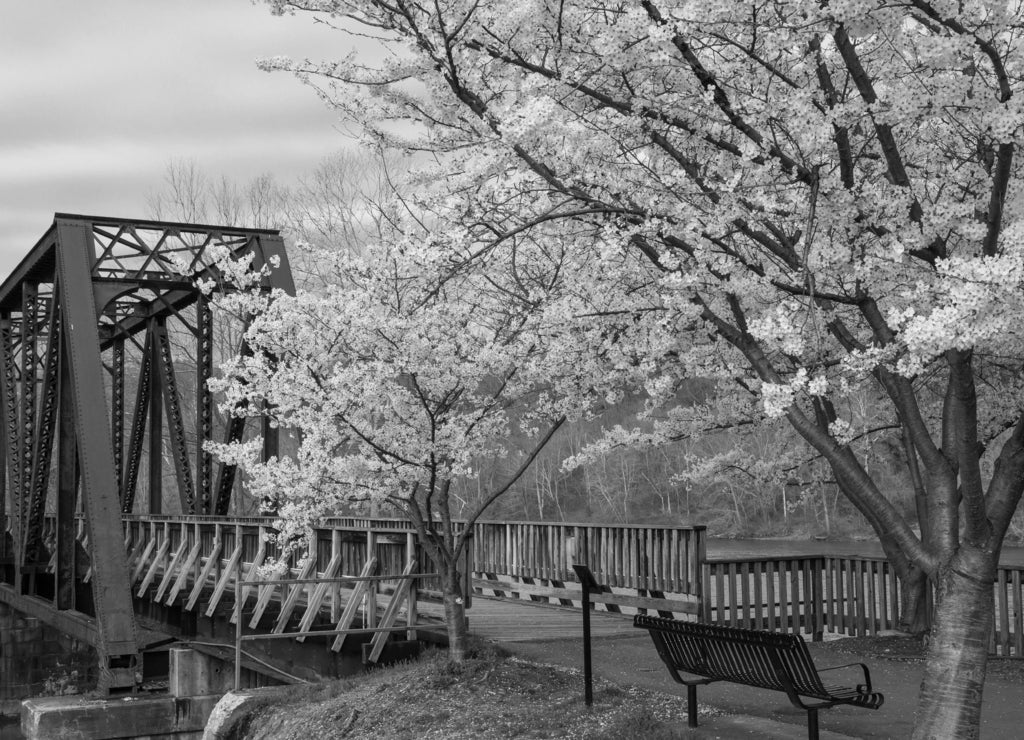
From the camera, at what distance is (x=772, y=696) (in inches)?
363

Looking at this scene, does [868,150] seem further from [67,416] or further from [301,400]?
[67,416]

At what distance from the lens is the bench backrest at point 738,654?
23.0 feet

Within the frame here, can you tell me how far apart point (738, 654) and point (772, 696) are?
196 cm

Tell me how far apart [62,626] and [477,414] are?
10.7 m

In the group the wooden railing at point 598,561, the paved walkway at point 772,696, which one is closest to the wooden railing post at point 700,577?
the wooden railing at point 598,561

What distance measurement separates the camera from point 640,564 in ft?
44.8

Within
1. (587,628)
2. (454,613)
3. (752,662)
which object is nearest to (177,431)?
(454,613)

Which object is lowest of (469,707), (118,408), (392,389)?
(469,707)

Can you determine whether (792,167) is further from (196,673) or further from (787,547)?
(787,547)

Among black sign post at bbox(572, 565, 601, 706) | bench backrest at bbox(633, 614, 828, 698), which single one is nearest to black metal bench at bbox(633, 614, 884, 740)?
Answer: bench backrest at bbox(633, 614, 828, 698)

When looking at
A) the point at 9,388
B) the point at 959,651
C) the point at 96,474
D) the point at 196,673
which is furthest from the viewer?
the point at 9,388

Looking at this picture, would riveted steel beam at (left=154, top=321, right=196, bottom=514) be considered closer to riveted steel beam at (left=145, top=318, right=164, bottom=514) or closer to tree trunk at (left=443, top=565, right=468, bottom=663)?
riveted steel beam at (left=145, top=318, right=164, bottom=514)

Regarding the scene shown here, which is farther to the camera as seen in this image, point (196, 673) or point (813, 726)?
point (196, 673)

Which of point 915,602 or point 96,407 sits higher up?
point 96,407
